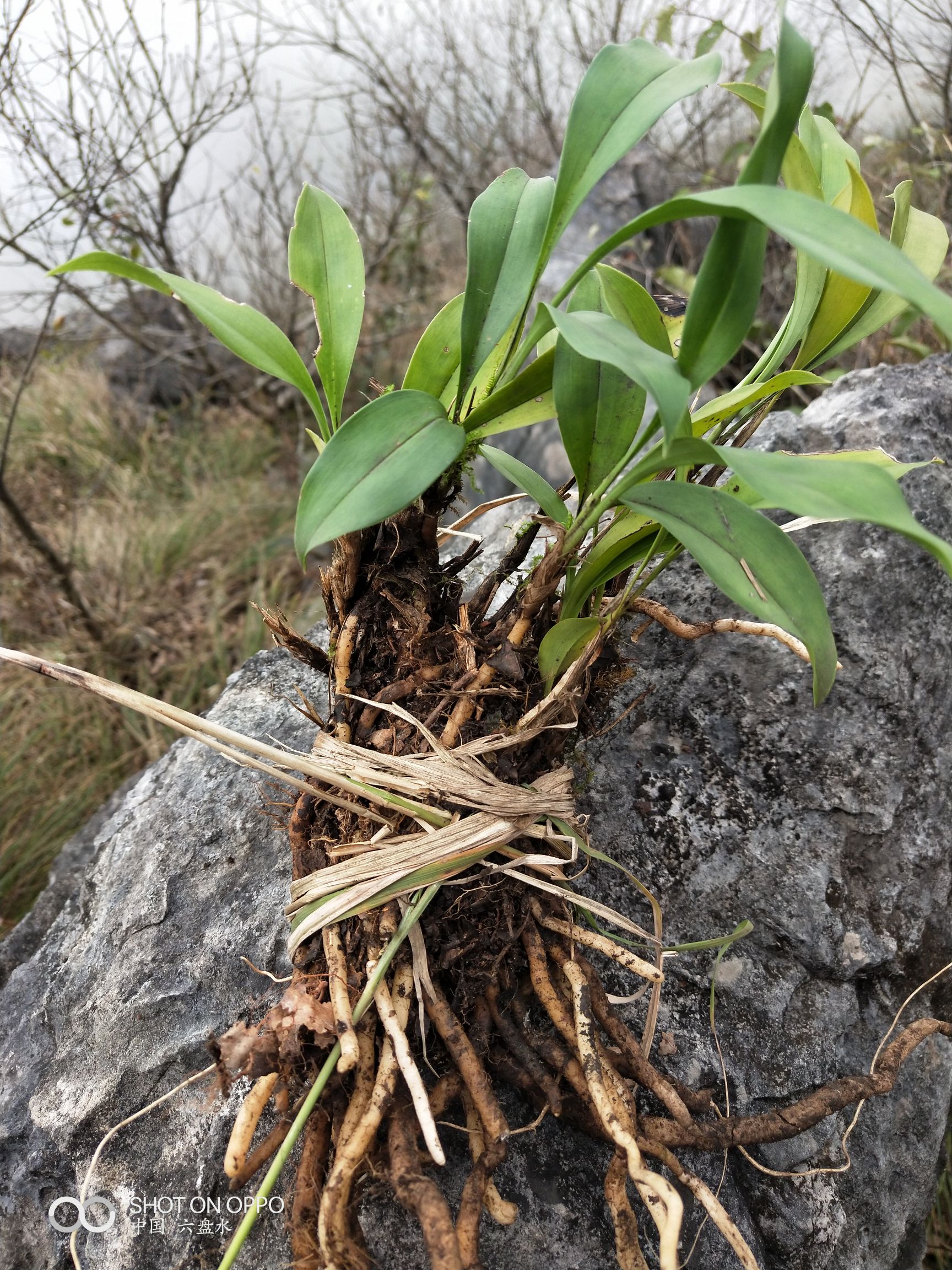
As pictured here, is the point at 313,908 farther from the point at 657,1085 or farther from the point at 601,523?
the point at 601,523

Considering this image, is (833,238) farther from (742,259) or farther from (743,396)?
(743,396)

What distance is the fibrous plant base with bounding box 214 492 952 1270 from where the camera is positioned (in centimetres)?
55

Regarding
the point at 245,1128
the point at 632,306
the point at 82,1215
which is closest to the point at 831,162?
the point at 632,306

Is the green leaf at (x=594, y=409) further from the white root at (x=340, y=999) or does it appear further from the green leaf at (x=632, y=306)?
the white root at (x=340, y=999)

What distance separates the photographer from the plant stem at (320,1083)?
50 cm

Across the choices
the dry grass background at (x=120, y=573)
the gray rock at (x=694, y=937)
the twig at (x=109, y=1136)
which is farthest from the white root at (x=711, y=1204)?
the dry grass background at (x=120, y=573)

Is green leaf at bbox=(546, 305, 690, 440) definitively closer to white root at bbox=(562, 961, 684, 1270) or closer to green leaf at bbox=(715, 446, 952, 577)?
green leaf at bbox=(715, 446, 952, 577)

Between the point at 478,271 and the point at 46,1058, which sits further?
the point at 46,1058

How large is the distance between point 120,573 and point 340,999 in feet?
7.15

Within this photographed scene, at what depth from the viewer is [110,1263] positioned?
0.65 metres

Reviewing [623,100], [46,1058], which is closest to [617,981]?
[46,1058]

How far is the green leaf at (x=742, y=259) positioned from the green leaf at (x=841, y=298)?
20cm

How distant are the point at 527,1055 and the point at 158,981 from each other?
392mm

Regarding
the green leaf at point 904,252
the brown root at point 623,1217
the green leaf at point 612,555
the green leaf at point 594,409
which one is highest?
the green leaf at point 594,409
